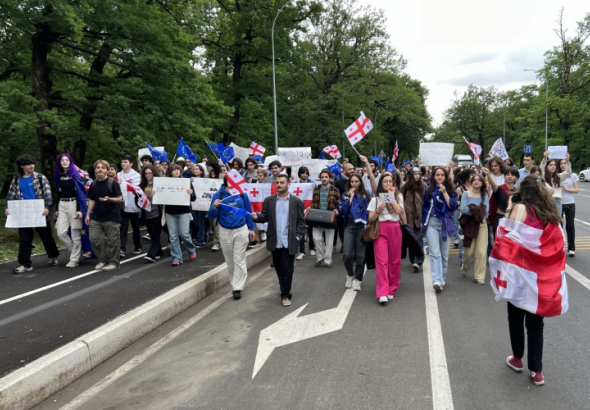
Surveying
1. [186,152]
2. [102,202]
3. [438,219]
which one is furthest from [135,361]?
[186,152]

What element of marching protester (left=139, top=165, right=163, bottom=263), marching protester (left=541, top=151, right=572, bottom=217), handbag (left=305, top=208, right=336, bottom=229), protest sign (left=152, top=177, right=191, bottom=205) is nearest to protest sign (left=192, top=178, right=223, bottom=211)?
protest sign (left=152, top=177, right=191, bottom=205)

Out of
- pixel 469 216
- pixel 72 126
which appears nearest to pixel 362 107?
pixel 72 126

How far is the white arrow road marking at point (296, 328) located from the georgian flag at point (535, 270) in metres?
2.08

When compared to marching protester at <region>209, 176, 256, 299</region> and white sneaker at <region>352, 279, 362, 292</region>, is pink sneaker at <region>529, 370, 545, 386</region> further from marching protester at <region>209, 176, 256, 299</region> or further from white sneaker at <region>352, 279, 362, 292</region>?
marching protester at <region>209, 176, 256, 299</region>

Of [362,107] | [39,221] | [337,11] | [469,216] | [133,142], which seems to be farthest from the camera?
[362,107]

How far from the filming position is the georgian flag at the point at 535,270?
3525mm

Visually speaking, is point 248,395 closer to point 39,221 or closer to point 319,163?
point 39,221

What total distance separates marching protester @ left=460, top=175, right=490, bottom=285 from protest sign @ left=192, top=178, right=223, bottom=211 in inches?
176

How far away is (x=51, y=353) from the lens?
406 cm

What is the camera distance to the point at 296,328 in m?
5.13

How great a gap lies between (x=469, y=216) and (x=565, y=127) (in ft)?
150

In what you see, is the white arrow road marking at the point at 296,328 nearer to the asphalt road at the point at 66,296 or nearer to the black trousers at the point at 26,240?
the asphalt road at the point at 66,296

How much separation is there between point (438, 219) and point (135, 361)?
4.71m

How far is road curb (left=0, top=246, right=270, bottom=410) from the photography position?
11.5 ft
